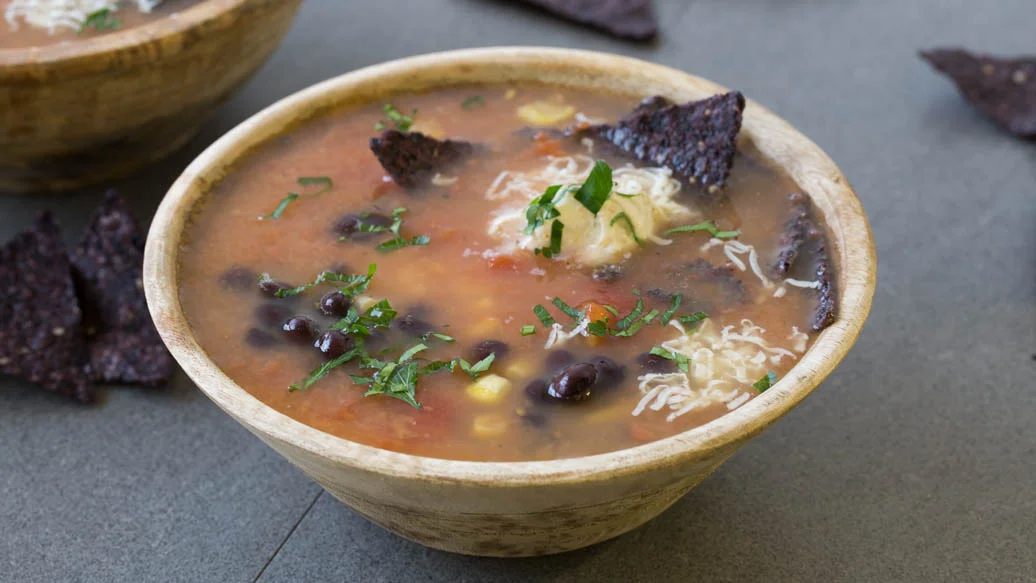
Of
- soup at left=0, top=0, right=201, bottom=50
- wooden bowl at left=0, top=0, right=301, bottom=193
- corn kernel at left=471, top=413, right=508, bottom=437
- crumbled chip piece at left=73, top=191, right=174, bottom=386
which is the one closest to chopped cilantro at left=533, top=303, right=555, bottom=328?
corn kernel at left=471, top=413, right=508, bottom=437

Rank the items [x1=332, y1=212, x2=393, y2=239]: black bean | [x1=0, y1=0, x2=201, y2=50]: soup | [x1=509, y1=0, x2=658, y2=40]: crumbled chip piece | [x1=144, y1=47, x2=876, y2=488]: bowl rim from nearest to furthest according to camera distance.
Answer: [x1=144, y1=47, x2=876, y2=488]: bowl rim, [x1=332, y1=212, x2=393, y2=239]: black bean, [x1=0, y1=0, x2=201, y2=50]: soup, [x1=509, y1=0, x2=658, y2=40]: crumbled chip piece

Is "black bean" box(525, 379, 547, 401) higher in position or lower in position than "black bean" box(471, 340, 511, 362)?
higher

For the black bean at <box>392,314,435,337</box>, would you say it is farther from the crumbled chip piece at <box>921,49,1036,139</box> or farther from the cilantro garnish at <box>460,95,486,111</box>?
the crumbled chip piece at <box>921,49,1036,139</box>

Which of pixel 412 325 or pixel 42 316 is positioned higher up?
pixel 412 325

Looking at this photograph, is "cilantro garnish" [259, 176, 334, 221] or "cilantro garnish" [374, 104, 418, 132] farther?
"cilantro garnish" [374, 104, 418, 132]

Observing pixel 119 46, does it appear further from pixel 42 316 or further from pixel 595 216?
pixel 595 216

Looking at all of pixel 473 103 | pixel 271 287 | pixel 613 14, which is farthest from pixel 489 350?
pixel 613 14

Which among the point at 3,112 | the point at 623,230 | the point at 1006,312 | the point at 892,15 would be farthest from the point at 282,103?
the point at 892,15
